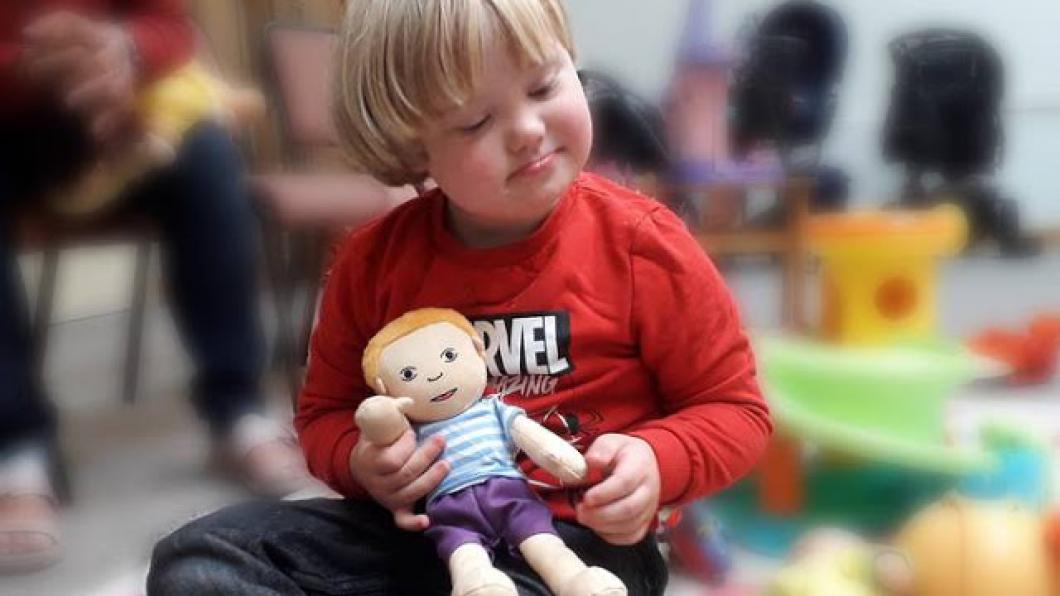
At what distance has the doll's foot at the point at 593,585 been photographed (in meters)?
0.44

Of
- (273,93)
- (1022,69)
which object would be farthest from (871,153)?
(273,93)

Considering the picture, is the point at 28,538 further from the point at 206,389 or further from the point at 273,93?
the point at 273,93

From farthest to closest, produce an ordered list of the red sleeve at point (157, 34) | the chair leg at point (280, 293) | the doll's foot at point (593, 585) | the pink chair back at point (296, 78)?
the pink chair back at point (296, 78), the chair leg at point (280, 293), the red sleeve at point (157, 34), the doll's foot at point (593, 585)

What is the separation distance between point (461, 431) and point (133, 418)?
1038mm

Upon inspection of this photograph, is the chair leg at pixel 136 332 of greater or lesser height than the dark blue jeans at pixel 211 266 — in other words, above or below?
below

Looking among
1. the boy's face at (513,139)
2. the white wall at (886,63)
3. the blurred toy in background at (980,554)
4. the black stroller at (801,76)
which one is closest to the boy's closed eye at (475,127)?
the boy's face at (513,139)

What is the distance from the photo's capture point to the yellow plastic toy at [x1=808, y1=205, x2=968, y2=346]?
102cm

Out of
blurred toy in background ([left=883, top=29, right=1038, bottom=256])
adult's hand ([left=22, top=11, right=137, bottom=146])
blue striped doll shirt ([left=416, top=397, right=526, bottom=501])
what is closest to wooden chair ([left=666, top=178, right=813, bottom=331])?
adult's hand ([left=22, top=11, right=137, bottom=146])

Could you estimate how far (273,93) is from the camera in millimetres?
1605

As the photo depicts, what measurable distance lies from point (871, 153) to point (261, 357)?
2078 millimetres

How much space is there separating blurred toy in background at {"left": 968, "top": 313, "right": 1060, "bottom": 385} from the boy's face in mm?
1106

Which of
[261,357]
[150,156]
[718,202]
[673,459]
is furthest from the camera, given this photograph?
A: [718,202]

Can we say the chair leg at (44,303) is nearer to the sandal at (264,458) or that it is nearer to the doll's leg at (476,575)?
the sandal at (264,458)

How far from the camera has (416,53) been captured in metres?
0.47
